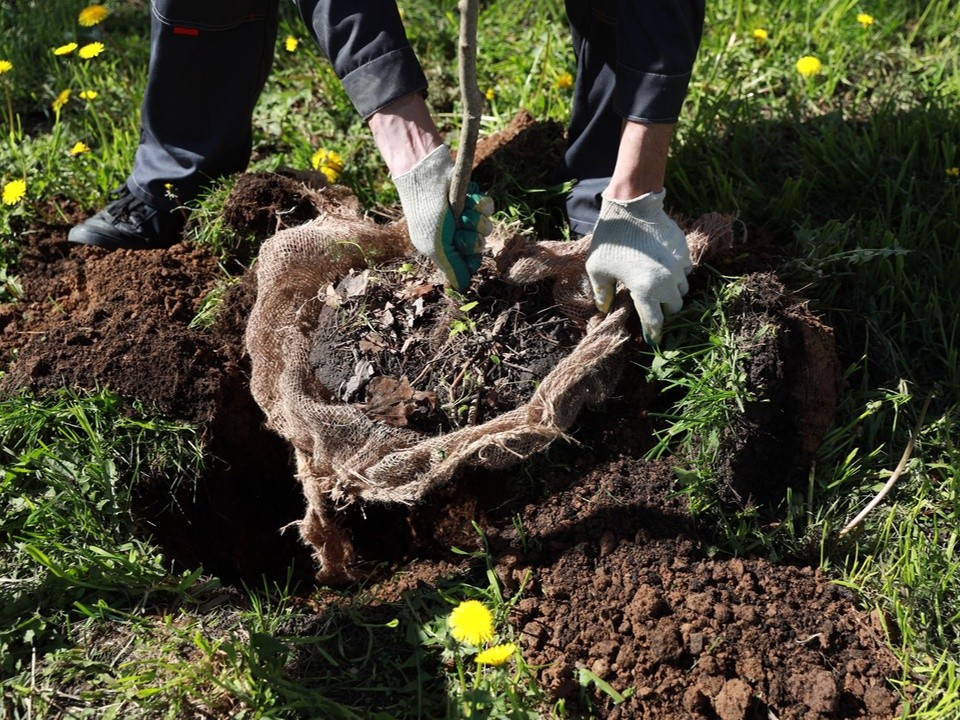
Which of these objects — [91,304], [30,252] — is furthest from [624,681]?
[30,252]

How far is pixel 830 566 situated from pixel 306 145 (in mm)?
2086

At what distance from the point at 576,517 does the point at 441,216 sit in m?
0.76

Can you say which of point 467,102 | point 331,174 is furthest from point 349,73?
point 331,174

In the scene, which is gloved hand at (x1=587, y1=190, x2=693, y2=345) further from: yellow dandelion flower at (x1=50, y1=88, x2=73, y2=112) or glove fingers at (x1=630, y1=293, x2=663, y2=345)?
yellow dandelion flower at (x1=50, y1=88, x2=73, y2=112)

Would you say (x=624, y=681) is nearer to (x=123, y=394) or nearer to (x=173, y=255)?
(x=123, y=394)

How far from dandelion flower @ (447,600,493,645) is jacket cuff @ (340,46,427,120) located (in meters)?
1.15

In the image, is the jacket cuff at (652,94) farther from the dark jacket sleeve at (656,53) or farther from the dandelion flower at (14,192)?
the dandelion flower at (14,192)

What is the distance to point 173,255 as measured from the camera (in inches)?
104

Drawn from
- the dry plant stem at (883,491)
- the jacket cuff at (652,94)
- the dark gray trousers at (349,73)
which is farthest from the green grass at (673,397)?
the jacket cuff at (652,94)

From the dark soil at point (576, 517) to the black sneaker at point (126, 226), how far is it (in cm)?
13

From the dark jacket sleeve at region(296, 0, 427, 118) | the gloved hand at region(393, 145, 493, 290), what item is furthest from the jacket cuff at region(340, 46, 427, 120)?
the gloved hand at region(393, 145, 493, 290)

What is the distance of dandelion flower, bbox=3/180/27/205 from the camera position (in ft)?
8.95

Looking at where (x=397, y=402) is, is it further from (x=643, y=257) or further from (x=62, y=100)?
(x=62, y=100)

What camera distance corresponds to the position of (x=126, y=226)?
2.71 meters
